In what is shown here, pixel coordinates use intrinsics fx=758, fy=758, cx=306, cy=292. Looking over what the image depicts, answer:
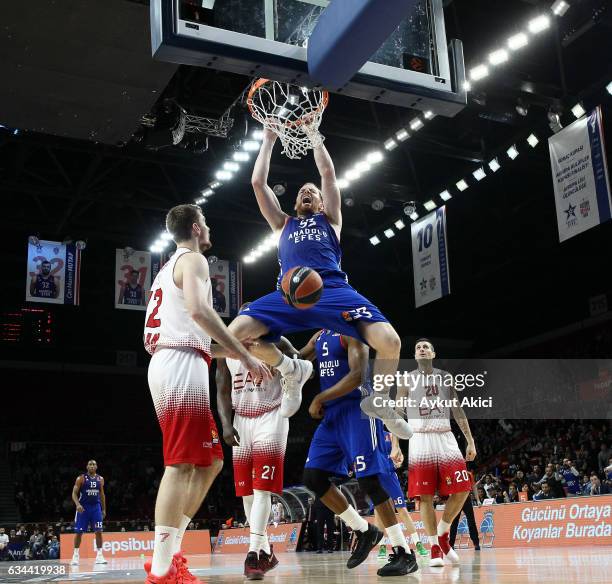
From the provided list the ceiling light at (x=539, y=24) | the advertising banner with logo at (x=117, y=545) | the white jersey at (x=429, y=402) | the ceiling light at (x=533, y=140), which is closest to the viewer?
the white jersey at (x=429, y=402)

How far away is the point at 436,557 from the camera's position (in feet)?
23.8

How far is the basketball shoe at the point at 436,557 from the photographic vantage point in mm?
7062

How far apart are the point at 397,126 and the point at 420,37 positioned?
8.94 meters

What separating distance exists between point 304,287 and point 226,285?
1499 cm

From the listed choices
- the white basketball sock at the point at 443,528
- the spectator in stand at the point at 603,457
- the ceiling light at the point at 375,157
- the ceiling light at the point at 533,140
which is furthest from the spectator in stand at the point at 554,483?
the white basketball sock at the point at 443,528

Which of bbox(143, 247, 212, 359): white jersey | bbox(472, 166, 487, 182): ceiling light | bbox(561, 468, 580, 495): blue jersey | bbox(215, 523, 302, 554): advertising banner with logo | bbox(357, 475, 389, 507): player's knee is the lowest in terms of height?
bbox(215, 523, 302, 554): advertising banner with logo

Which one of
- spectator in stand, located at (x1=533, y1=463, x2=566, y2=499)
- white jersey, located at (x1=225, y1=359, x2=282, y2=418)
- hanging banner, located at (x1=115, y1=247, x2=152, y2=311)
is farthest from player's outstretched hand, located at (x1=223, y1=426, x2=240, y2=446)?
hanging banner, located at (x1=115, y1=247, x2=152, y2=311)

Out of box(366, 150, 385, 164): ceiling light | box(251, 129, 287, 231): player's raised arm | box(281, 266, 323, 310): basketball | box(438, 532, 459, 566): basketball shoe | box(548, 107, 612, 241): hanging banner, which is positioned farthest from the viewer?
box(366, 150, 385, 164): ceiling light

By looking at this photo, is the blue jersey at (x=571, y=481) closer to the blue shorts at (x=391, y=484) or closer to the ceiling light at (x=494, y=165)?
the ceiling light at (x=494, y=165)

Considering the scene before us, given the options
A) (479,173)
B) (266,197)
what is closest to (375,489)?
(266,197)

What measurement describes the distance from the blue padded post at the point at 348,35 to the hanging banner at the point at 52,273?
13.8m

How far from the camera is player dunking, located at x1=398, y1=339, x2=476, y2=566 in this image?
7.76 m

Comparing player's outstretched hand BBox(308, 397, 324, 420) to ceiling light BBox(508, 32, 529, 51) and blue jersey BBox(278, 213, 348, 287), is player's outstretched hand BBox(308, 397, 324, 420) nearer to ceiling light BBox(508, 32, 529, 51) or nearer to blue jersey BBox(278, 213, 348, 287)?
blue jersey BBox(278, 213, 348, 287)

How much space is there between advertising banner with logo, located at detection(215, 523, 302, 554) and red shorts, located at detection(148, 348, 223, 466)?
1292 centimetres
